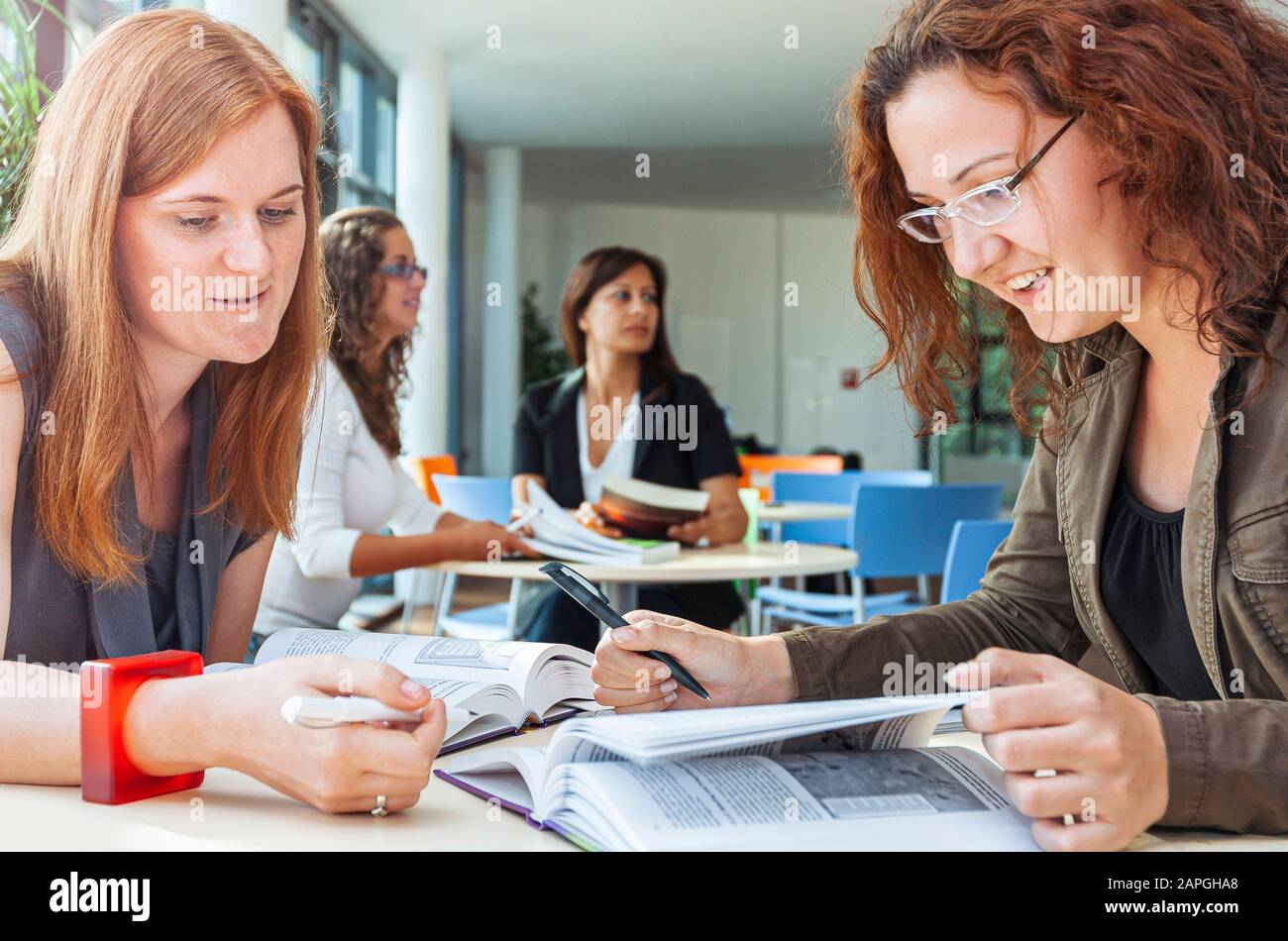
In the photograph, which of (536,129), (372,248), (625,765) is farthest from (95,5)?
(536,129)

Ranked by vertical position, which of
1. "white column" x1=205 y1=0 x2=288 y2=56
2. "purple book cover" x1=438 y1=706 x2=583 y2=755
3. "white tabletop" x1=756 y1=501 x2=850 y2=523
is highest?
"white column" x1=205 y1=0 x2=288 y2=56

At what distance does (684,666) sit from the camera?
113cm

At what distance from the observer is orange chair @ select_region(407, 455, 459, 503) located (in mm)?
4582

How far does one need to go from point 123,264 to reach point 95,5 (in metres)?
2.61

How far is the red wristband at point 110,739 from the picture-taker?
0.89 metres

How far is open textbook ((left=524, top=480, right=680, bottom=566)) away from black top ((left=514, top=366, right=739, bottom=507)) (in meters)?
0.69

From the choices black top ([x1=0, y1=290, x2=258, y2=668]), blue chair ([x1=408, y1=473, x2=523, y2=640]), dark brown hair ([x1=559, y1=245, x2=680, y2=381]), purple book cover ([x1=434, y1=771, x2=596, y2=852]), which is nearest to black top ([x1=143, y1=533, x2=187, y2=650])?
black top ([x1=0, y1=290, x2=258, y2=668])

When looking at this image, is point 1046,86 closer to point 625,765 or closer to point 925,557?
point 625,765

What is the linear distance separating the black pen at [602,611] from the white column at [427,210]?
250 inches

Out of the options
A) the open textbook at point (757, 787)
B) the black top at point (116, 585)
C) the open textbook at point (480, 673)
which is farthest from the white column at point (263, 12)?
the open textbook at point (757, 787)

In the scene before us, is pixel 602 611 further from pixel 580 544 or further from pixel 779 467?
pixel 779 467

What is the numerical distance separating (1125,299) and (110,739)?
1.04 m

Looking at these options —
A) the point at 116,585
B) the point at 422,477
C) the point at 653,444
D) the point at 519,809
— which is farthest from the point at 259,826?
the point at 422,477

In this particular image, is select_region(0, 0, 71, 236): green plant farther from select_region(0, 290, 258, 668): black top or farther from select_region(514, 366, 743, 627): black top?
select_region(514, 366, 743, 627): black top
